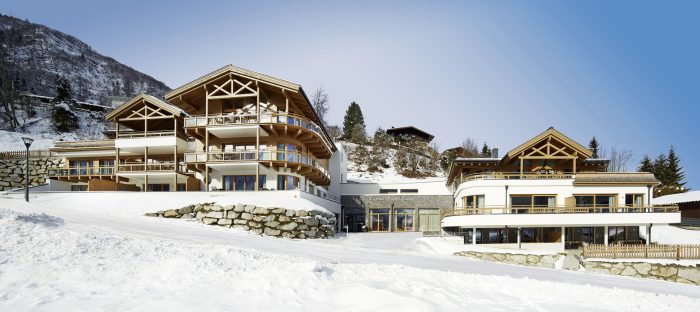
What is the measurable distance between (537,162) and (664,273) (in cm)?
1212

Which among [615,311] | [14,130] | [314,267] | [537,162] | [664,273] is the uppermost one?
[14,130]

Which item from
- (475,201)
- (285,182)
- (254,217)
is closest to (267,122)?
(285,182)

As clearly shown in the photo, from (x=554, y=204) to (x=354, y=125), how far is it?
189 ft

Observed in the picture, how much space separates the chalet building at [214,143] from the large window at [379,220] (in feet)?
24.8

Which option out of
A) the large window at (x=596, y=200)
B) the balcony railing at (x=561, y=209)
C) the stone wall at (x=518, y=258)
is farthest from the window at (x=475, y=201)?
the large window at (x=596, y=200)

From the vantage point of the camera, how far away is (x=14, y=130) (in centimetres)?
5634

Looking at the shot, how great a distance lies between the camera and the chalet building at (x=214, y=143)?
32.7 m

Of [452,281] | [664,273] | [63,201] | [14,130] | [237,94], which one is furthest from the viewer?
[14,130]

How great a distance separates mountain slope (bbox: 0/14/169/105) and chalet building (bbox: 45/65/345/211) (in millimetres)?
65423

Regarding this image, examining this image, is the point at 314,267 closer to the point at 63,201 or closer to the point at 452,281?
the point at 452,281

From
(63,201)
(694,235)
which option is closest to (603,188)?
(694,235)

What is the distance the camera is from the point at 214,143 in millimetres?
35000

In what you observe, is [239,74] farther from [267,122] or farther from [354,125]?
[354,125]

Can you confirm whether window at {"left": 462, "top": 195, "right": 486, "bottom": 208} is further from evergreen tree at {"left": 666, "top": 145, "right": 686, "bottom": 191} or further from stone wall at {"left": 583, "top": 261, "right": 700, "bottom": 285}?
evergreen tree at {"left": 666, "top": 145, "right": 686, "bottom": 191}
